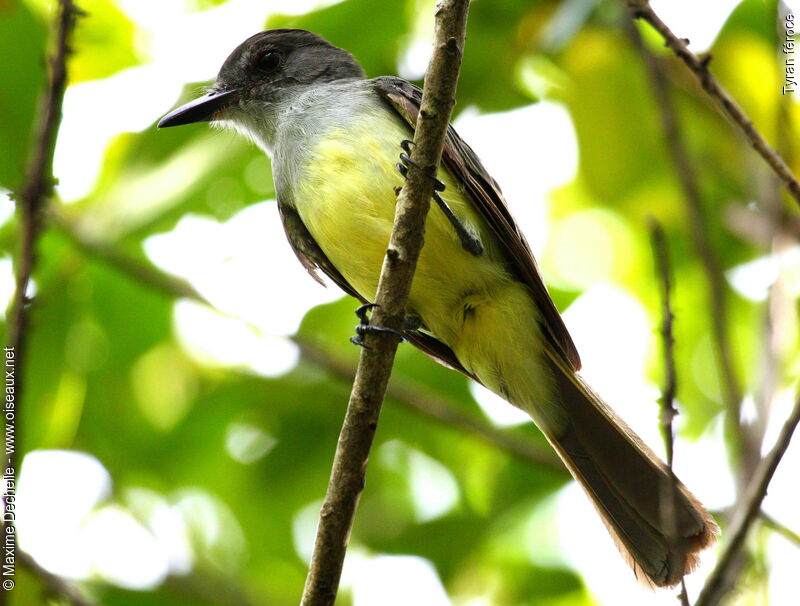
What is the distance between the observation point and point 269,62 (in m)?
5.02

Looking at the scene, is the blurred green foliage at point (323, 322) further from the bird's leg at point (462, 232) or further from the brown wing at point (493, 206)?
the bird's leg at point (462, 232)

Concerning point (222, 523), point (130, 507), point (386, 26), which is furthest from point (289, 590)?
point (386, 26)

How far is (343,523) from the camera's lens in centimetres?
296

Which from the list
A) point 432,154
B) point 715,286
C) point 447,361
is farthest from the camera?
point 447,361

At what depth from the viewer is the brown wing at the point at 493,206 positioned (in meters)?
4.02

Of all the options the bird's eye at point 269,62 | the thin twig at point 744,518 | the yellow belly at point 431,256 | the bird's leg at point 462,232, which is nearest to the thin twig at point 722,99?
the thin twig at point 744,518

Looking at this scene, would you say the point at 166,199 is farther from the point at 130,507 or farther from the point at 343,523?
the point at 343,523

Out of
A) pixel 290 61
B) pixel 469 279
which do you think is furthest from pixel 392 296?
pixel 290 61

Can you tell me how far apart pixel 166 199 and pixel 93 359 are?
2.81 feet

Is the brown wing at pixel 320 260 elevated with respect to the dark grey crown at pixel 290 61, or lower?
lower

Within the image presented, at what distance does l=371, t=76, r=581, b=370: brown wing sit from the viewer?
13.2ft

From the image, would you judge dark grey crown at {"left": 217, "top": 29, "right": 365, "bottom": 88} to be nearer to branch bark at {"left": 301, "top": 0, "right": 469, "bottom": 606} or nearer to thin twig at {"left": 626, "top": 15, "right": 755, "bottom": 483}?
thin twig at {"left": 626, "top": 15, "right": 755, "bottom": 483}

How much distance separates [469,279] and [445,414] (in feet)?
2.30

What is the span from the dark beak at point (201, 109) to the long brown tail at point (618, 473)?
199 cm
